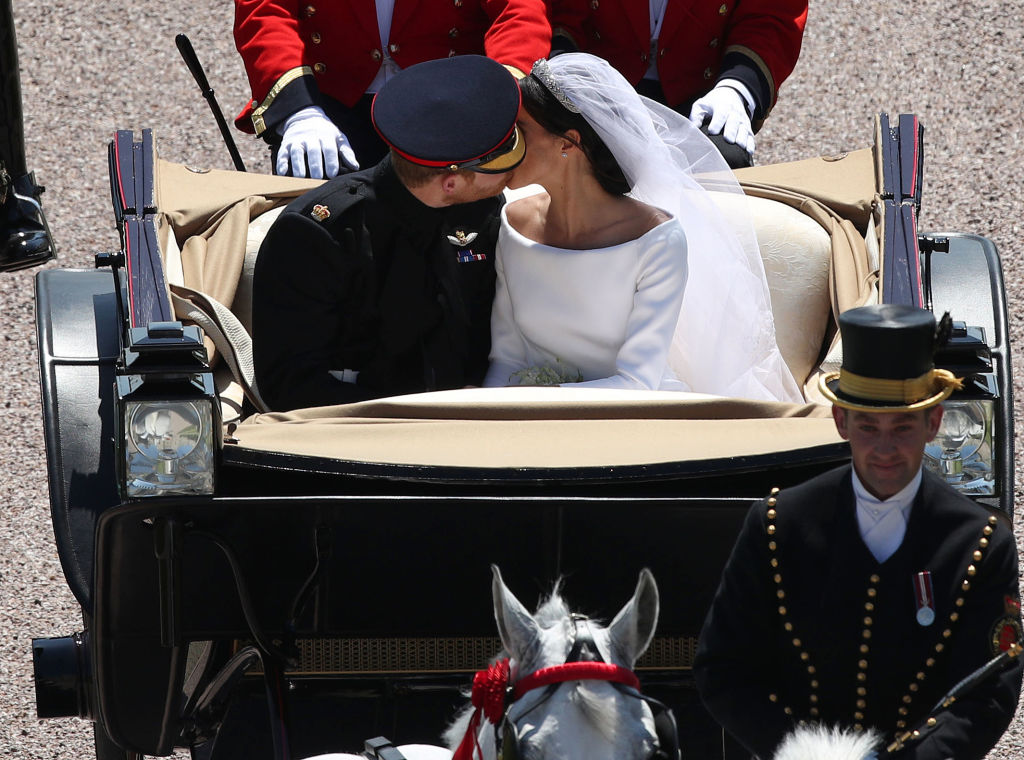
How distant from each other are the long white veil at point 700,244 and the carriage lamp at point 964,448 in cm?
76

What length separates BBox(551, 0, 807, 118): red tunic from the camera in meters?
4.00

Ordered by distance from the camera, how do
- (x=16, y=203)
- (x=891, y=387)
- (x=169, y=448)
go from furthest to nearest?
(x=16, y=203)
(x=169, y=448)
(x=891, y=387)

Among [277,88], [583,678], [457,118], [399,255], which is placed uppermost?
[277,88]

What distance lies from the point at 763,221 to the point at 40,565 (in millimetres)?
2038

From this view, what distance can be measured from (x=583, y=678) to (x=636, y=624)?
10 centimetres

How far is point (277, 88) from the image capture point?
12.6 ft

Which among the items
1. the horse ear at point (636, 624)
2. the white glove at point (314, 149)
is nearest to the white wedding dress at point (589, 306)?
the white glove at point (314, 149)

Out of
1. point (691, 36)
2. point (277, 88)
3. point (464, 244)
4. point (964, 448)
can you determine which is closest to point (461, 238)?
point (464, 244)

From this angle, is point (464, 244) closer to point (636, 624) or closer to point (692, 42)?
point (692, 42)

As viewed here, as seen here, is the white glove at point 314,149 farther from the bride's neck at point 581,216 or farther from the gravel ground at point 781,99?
the gravel ground at point 781,99

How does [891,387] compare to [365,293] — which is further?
[365,293]

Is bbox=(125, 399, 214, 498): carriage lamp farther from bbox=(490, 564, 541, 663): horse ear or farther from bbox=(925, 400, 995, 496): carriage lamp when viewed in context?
bbox=(925, 400, 995, 496): carriage lamp

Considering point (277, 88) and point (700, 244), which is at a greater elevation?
point (277, 88)

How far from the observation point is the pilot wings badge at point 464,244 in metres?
3.32
